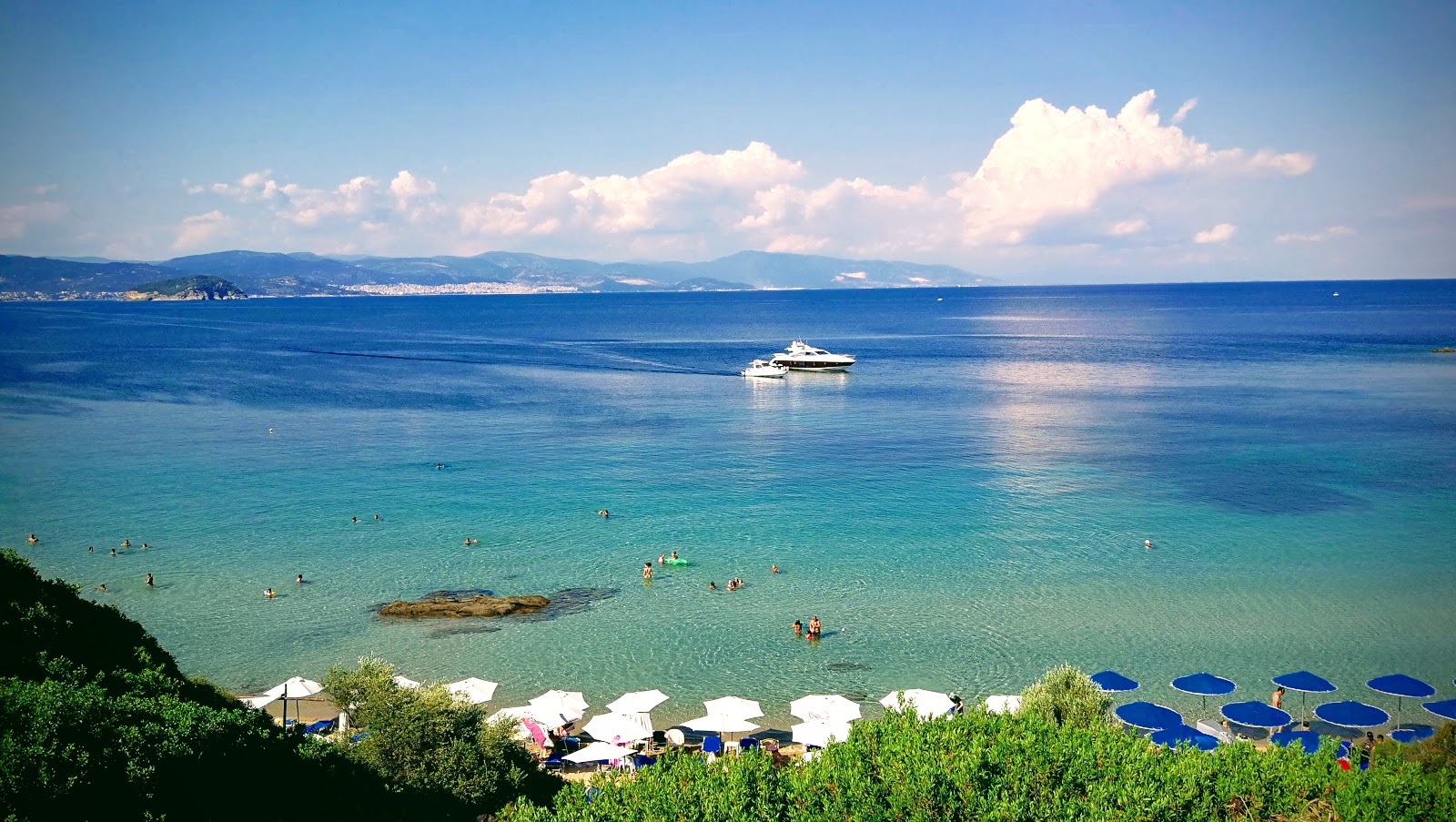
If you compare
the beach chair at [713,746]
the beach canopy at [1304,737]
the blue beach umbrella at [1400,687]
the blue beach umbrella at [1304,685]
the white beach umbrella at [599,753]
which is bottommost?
the beach chair at [713,746]

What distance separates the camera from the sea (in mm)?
31000

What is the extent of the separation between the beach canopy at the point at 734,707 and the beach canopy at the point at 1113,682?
10.1m

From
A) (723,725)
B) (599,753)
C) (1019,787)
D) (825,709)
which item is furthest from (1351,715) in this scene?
(599,753)

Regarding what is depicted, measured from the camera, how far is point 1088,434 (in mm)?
69625

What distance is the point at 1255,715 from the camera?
24547mm

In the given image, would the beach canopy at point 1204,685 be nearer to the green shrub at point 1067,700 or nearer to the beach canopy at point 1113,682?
the beach canopy at point 1113,682

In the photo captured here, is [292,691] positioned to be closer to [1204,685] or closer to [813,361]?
[1204,685]

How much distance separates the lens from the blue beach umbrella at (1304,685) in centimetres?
2598

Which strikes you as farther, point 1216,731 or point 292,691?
point 292,691

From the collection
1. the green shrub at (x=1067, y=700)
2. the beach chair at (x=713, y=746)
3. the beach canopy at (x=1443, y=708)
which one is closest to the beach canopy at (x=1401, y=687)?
the beach canopy at (x=1443, y=708)

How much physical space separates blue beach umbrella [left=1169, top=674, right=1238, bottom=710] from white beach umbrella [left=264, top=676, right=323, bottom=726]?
2526cm

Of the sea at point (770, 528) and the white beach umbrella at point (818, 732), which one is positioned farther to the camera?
the sea at point (770, 528)

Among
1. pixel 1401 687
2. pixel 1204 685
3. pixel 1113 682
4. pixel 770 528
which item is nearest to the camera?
pixel 1401 687

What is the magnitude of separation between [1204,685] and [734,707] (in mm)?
13469
